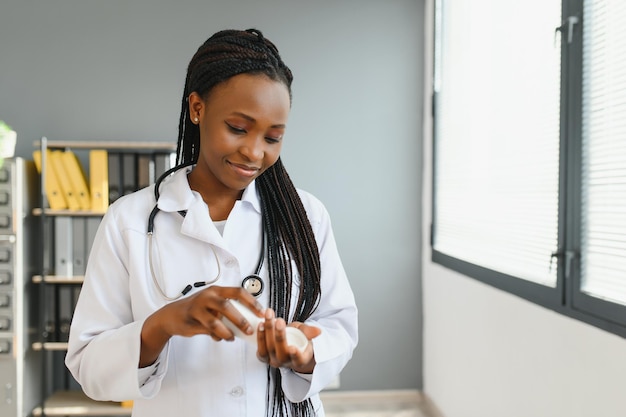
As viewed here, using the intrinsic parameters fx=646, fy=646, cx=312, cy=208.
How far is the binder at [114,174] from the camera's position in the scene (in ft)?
11.3

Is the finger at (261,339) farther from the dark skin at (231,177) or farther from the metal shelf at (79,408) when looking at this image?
the metal shelf at (79,408)

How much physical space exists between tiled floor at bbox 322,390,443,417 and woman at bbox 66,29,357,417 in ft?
8.91

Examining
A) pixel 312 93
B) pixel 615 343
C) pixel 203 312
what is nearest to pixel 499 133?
pixel 615 343

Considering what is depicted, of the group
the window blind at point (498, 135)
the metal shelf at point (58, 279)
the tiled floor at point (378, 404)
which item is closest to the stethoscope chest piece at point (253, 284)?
the window blind at point (498, 135)

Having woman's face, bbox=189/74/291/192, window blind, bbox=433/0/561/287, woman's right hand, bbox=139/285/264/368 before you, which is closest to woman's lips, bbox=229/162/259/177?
woman's face, bbox=189/74/291/192

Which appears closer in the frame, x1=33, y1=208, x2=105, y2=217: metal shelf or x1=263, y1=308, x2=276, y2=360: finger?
x1=263, y1=308, x2=276, y2=360: finger

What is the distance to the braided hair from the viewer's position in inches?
43.0

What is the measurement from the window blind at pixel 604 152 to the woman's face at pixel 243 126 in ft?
3.81

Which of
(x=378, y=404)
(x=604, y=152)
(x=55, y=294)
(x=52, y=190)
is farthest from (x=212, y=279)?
(x=378, y=404)

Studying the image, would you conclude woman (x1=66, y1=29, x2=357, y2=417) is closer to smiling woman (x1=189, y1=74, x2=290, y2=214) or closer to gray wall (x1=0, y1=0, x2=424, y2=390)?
smiling woman (x1=189, y1=74, x2=290, y2=214)

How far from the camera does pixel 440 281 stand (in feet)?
11.7

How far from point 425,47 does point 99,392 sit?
330cm

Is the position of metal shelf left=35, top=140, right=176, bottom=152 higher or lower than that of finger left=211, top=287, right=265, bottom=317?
higher

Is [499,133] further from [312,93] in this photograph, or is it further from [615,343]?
[312,93]
